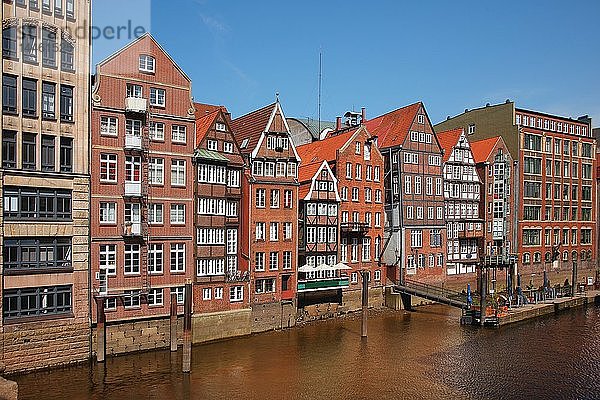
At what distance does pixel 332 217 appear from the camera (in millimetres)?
51125

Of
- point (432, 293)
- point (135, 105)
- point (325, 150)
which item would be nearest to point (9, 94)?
point (135, 105)

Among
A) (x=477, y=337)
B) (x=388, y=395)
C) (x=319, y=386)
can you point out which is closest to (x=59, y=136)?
(x=319, y=386)

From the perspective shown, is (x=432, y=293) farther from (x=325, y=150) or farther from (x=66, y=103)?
(x=66, y=103)

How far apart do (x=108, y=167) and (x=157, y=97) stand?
241 inches

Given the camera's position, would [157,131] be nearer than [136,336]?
No

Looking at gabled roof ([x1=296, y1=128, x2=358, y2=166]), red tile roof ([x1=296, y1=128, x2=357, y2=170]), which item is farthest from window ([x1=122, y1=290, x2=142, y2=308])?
gabled roof ([x1=296, y1=128, x2=358, y2=166])

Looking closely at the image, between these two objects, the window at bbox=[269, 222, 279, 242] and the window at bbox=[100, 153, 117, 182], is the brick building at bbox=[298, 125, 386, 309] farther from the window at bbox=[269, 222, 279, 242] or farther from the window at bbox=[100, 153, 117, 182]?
the window at bbox=[100, 153, 117, 182]

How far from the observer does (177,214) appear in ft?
133

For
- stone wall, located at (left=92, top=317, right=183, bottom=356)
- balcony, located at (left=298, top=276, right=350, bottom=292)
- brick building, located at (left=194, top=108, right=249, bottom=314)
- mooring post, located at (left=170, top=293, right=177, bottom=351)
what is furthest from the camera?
balcony, located at (left=298, top=276, right=350, bottom=292)

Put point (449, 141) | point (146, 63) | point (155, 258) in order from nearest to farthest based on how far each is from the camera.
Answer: point (146, 63) < point (155, 258) < point (449, 141)

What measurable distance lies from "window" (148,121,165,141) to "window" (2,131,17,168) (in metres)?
8.82

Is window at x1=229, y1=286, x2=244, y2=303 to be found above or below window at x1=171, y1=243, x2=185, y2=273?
below

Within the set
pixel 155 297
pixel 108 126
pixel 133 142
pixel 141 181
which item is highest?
pixel 108 126

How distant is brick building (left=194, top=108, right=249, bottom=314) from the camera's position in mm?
41750
